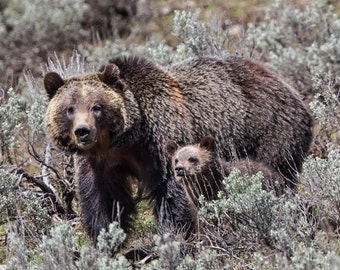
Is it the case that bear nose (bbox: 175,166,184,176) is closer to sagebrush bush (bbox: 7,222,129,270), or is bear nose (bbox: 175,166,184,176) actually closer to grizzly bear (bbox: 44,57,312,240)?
grizzly bear (bbox: 44,57,312,240)

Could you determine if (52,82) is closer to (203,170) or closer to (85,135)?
(85,135)

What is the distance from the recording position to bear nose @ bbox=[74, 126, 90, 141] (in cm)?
719

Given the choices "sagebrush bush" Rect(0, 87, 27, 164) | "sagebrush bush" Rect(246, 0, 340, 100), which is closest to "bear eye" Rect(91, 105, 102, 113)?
"sagebrush bush" Rect(0, 87, 27, 164)

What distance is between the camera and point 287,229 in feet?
21.3

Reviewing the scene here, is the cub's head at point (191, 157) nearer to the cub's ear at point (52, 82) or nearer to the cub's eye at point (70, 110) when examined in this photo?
the cub's eye at point (70, 110)

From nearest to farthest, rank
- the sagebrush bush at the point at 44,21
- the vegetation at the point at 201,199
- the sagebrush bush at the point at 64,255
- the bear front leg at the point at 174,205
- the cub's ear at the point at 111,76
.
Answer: the sagebrush bush at the point at 64,255 < the vegetation at the point at 201,199 < the bear front leg at the point at 174,205 < the cub's ear at the point at 111,76 < the sagebrush bush at the point at 44,21

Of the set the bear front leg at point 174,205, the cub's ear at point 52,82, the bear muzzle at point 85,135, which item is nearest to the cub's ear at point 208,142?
the bear front leg at point 174,205

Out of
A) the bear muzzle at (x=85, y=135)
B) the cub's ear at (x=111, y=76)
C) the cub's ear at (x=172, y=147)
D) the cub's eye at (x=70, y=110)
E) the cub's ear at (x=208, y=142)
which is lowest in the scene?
the cub's ear at (x=208, y=142)

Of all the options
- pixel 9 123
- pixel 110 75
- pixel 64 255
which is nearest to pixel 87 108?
pixel 110 75

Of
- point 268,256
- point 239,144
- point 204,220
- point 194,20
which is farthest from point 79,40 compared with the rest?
point 268,256

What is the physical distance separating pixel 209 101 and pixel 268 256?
104 inches

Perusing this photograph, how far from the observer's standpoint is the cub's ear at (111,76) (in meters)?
7.65

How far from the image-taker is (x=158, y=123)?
7.70 meters

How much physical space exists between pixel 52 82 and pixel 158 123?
1.03 meters
